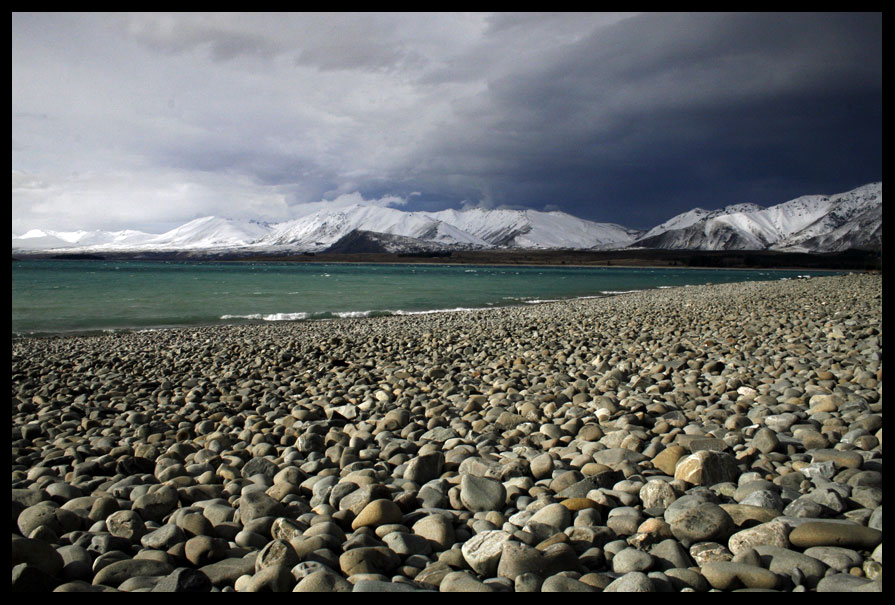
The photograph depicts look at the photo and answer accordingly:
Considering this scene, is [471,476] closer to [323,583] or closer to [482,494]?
[482,494]

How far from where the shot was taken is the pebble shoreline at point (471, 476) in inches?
83.4

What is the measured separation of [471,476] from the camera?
309cm

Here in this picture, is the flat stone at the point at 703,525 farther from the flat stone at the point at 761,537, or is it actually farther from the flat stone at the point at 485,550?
the flat stone at the point at 485,550

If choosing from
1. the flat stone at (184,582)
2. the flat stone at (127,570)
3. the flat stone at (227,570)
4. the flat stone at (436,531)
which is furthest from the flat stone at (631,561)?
the flat stone at (127,570)

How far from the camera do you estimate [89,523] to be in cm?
286

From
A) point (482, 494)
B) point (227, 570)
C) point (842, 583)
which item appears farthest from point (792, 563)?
point (227, 570)

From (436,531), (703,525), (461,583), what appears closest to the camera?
(461,583)
